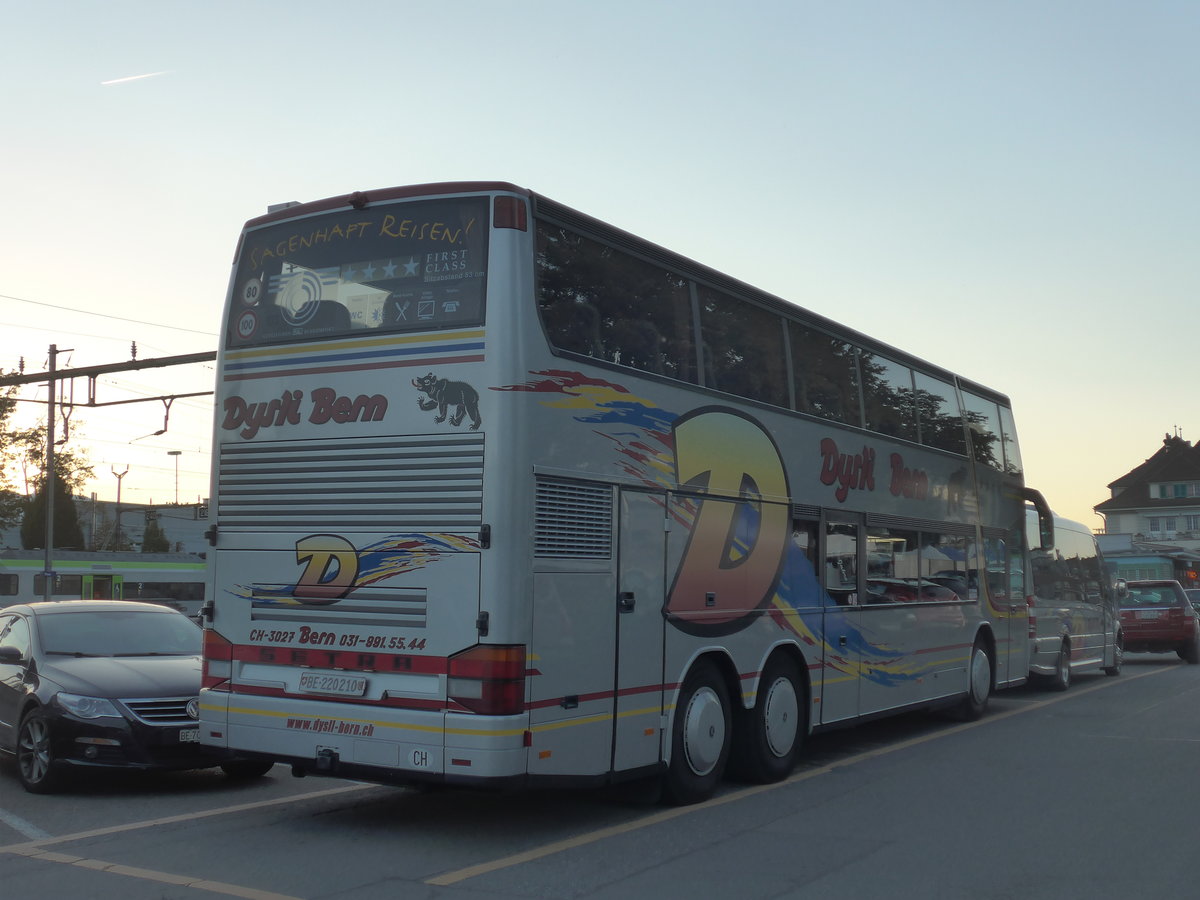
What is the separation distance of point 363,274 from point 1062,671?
15280 mm

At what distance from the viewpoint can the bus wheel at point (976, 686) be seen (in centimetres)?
1525

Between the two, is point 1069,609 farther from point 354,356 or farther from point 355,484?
point 354,356

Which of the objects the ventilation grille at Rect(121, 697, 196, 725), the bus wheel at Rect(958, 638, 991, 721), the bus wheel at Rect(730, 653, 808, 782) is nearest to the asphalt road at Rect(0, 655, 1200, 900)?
the bus wheel at Rect(730, 653, 808, 782)

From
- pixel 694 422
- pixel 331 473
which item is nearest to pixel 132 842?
pixel 331 473

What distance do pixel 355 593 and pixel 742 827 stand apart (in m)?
3.02

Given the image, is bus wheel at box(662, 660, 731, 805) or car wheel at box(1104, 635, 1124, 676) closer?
bus wheel at box(662, 660, 731, 805)

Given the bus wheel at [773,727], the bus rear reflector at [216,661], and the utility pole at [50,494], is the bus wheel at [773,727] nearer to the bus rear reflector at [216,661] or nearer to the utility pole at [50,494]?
the bus rear reflector at [216,661]

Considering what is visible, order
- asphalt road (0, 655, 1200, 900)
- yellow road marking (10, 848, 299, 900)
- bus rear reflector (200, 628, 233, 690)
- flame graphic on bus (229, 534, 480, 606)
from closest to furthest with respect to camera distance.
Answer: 1. yellow road marking (10, 848, 299, 900)
2. asphalt road (0, 655, 1200, 900)
3. flame graphic on bus (229, 534, 480, 606)
4. bus rear reflector (200, 628, 233, 690)

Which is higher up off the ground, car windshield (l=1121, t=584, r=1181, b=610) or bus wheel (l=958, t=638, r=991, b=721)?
car windshield (l=1121, t=584, r=1181, b=610)

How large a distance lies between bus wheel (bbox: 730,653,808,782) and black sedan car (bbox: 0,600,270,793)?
400cm

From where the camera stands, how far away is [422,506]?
777 centimetres

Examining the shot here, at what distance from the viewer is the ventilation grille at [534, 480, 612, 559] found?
25.4 feet

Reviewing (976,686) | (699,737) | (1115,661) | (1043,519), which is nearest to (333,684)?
(699,737)

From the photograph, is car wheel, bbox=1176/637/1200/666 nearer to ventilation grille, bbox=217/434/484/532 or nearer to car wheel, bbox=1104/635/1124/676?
car wheel, bbox=1104/635/1124/676
